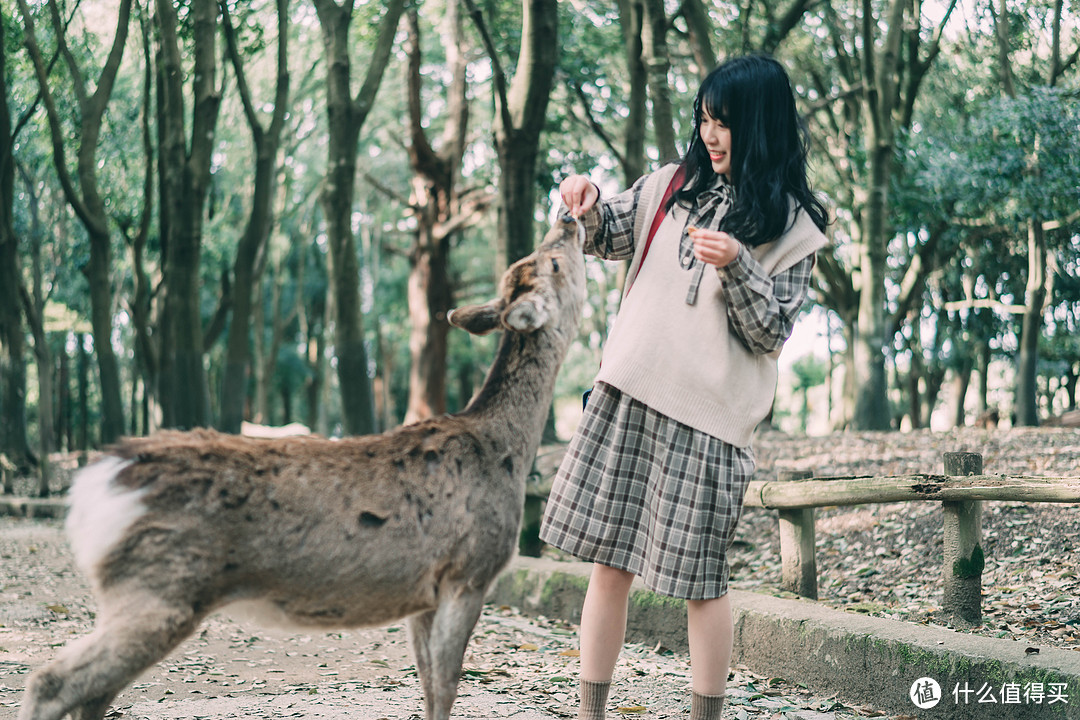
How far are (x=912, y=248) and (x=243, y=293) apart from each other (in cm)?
1485

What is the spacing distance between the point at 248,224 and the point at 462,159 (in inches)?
293

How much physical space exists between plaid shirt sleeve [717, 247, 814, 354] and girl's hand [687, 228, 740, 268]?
1.9 inches

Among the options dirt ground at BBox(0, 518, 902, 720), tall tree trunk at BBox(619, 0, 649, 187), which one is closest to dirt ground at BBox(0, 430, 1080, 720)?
dirt ground at BBox(0, 518, 902, 720)

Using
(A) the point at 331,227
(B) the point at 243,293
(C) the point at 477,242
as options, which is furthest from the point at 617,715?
(C) the point at 477,242

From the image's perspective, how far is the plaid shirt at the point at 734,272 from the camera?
3141mm

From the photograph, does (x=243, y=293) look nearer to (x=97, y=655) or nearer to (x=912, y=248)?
(x=97, y=655)

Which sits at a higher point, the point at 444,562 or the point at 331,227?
the point at 331,227

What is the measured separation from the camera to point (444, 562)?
10.3ft

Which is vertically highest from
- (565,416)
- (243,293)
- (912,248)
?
(912,248)

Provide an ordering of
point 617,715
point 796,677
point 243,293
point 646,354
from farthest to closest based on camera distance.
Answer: point 243,293 < point 796,677 < point 617,715 < point 646,354

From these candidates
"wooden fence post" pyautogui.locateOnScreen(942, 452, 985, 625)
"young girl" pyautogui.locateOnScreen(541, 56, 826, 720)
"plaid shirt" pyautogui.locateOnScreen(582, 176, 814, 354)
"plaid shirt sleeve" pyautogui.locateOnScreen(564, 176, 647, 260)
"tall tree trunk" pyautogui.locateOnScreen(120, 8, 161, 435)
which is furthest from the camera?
"tall tree trunk" pyautogui.locateOnScreen(120, 8, 161, 435)

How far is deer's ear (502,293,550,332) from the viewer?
11.1ft

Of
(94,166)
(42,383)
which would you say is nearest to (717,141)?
(94,166)

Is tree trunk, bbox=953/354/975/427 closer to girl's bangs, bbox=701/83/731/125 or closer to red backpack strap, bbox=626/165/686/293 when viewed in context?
red backpack strap, bbox=626/165/686/293
